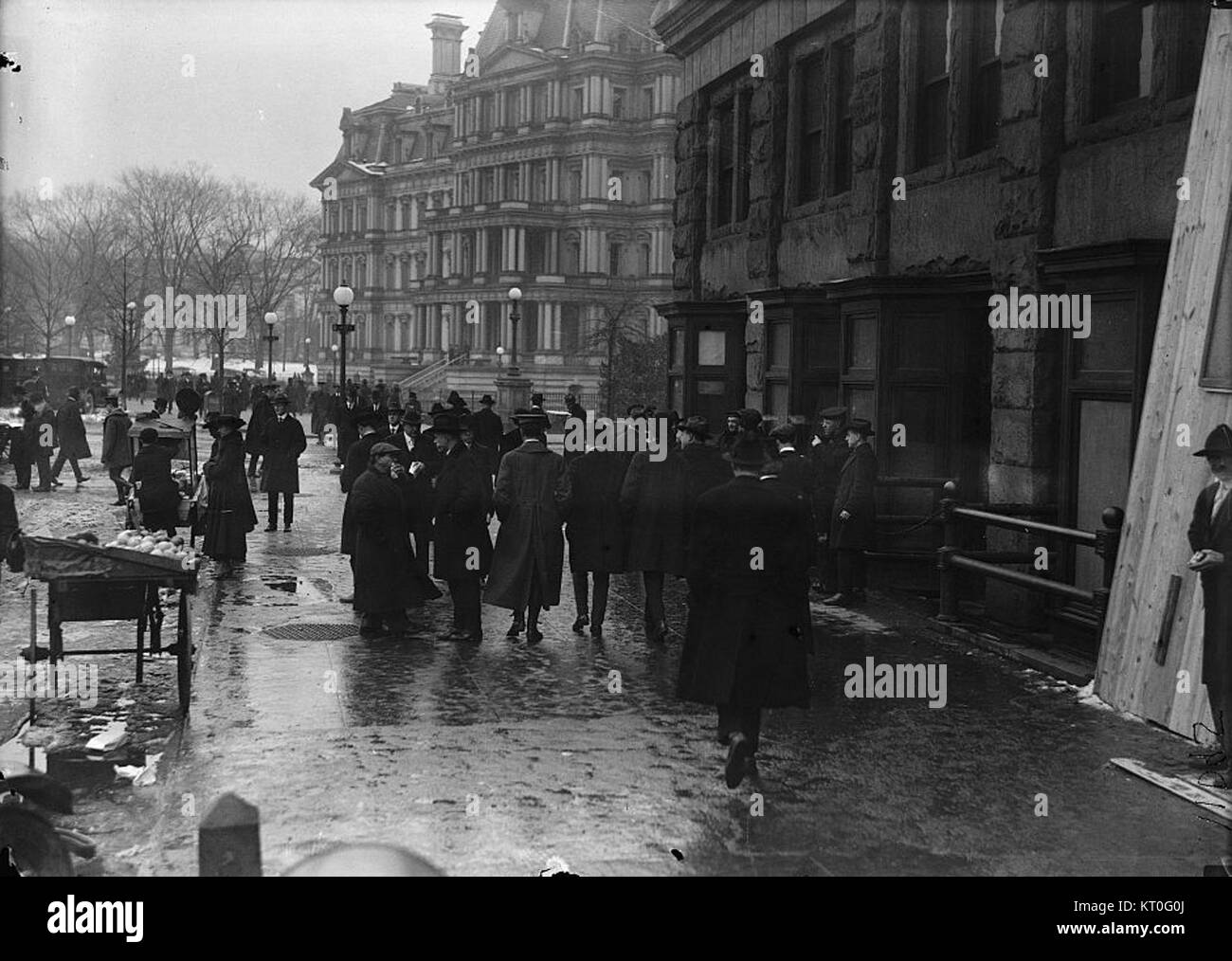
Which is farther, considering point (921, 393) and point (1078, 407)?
point (921, 393)

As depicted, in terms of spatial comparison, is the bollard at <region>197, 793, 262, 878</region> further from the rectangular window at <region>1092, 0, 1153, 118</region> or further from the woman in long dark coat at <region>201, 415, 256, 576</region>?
the woman in long dark coat at <region>201, 415, 256, 576</region>

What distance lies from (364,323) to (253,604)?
84.2 meters

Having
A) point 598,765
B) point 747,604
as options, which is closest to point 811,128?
point 747,604

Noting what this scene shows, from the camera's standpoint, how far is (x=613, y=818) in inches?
294

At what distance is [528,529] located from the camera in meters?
12.6

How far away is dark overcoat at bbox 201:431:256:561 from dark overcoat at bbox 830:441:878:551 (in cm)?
657

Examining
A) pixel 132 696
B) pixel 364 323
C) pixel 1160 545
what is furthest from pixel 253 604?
pixel 364 323

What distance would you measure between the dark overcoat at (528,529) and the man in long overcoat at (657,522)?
660mm

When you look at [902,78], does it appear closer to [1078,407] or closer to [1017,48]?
[1017,48]

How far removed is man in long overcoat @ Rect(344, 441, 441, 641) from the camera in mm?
12234

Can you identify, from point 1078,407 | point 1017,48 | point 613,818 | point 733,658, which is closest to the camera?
point 613,818

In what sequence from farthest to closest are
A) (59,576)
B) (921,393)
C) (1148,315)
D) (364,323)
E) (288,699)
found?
1. (364,323)
2. (921,393)
3. (1148,315)
4. (288,699)
5. (59,576)

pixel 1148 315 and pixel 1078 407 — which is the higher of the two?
pixel 1148 315

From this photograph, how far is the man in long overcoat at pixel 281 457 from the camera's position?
20.3 metres
